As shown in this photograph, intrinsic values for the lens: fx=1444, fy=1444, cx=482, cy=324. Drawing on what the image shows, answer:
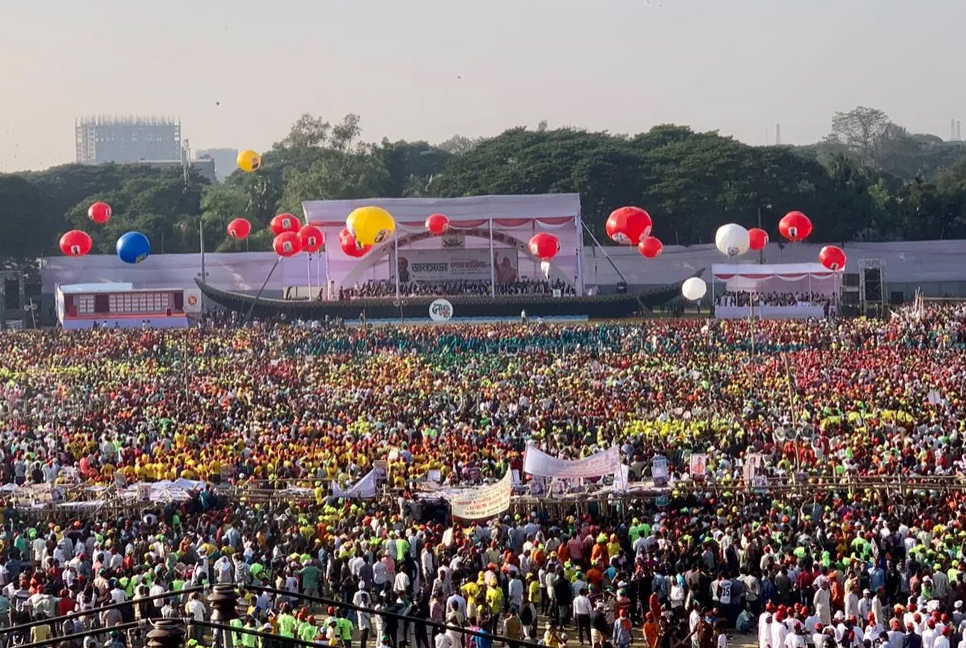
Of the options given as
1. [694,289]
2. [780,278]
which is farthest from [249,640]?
[780,278]

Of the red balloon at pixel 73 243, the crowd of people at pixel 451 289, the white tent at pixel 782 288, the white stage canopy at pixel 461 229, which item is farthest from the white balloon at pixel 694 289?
the red balloon at pixel 73 243

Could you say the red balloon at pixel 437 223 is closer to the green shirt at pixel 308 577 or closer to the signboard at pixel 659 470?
the signboard at pixel 659 470

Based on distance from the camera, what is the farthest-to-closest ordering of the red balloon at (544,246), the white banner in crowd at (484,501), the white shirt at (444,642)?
1. the red balloon at (544,246)
2. the white banner in crowd at (484,501)
3. the white shirt at (444,642)

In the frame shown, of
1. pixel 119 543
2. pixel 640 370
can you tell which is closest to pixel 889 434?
pixel 640 370

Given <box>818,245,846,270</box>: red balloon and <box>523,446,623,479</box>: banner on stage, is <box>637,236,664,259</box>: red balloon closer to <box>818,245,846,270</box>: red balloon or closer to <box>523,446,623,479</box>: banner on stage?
<box>818,245,846,270</box>: red balloon

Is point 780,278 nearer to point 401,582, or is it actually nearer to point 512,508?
point 512,508

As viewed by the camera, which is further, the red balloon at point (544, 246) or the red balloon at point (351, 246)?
the red balloon at point (351, 246)
